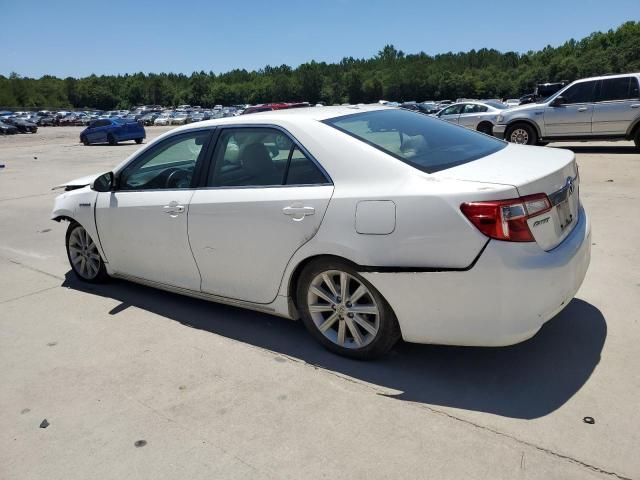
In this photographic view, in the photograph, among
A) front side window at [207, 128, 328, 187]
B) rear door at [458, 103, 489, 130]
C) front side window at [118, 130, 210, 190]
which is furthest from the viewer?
rear door at [458, 103, 489, 130]

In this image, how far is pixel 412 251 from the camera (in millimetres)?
2918

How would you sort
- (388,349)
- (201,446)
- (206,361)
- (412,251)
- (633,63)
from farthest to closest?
(633,63) < (206,361) < (388,349) < (412,251) < (201,446)

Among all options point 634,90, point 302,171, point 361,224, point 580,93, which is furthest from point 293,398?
point 580,93

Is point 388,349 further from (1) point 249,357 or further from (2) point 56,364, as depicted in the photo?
(2) point 56,364

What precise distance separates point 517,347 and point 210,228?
2.20 m

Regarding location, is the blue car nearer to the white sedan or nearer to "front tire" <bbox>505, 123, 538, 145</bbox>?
"front tire" <bbox>505, 123, 538, 145</bbox>

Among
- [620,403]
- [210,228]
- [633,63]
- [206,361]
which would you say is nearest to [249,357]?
[206,361]

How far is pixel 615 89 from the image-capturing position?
12109mm

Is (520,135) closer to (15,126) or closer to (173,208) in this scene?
(173,208)

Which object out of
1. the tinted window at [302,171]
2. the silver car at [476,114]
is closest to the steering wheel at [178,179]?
the tinted window at [302,171]

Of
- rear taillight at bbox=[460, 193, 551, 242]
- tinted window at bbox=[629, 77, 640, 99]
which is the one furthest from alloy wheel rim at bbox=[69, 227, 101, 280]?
tinted window at bbox=[629, 77, 640, 99]

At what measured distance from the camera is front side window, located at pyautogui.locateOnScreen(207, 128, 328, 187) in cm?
346

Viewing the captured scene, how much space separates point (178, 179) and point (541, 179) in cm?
259

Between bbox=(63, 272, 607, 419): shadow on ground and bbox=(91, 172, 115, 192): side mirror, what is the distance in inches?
52.4
